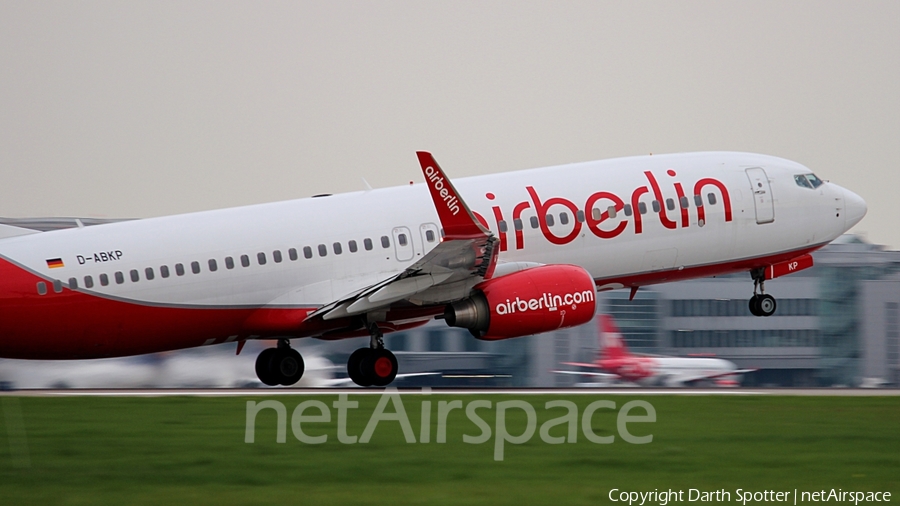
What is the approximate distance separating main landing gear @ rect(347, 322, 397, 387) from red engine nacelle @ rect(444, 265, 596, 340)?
90.5 inches

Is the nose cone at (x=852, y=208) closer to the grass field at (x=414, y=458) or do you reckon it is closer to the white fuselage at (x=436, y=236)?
the white fuselage at (x=436, y=236)

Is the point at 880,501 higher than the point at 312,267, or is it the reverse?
the point at 312,267

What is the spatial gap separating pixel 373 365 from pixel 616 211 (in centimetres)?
766

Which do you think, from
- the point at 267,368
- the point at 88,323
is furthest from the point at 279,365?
the point at 88,323

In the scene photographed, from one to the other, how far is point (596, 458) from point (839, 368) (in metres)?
96.3

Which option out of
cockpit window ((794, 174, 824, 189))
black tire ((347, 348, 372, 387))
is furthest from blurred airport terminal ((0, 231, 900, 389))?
black tire ((347, 348, 372, 387))

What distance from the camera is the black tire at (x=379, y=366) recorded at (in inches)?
1209

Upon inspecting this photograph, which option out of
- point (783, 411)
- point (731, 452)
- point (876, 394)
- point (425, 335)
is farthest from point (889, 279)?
point (731, 452)

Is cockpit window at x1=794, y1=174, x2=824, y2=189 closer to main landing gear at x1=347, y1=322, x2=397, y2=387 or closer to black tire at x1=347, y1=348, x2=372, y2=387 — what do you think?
main landing gear at x1=347, y1=322, x2=397, y2=387

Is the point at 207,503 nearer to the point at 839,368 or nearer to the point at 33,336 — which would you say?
the point at 33,336

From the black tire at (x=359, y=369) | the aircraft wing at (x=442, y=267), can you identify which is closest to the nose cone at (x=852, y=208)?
the aircraft wing at (x=442, y=267)

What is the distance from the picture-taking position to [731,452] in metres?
21.0

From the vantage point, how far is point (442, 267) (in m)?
28.8

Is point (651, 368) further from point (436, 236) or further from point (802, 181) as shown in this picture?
point (436, 236)
